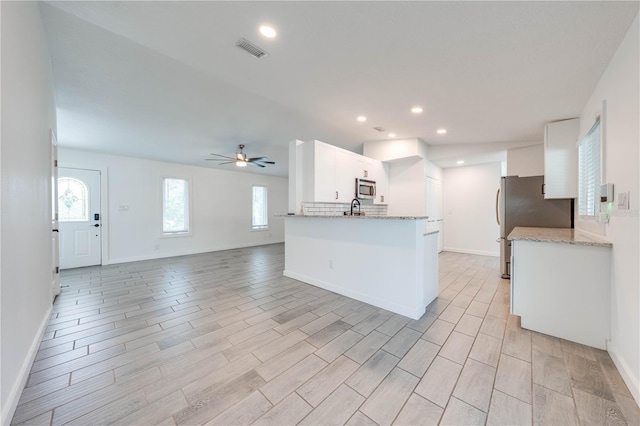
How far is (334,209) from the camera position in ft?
15.1

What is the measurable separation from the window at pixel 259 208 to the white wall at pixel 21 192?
606cm

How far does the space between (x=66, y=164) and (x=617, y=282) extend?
8031 mm

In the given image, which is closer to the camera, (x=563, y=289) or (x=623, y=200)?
(x=623, y=200)

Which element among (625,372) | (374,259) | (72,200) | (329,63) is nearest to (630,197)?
(625,372)

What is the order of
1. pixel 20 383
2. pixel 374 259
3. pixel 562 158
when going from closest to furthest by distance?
pixel 20 383, pixel 374 259, pixel 562 158

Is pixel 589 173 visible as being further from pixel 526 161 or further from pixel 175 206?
pixel 175 206

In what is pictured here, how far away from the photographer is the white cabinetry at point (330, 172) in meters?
4.01

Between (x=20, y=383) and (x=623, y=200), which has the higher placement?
(x=623, y=200)

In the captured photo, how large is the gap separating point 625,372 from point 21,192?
13.3 ft

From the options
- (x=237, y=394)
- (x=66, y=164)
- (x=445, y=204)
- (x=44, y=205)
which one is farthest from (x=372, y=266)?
(x=66, y=164)

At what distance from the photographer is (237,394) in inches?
60.4

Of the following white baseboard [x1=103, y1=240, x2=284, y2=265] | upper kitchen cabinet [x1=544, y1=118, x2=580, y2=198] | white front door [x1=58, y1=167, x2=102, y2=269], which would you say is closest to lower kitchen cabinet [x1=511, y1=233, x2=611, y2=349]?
upper kitchen cabinet [x1=544, y1=118, x2=580, y2=198]

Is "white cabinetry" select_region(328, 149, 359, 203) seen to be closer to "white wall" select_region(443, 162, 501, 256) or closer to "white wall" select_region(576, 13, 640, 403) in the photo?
"white wall" select_region(576, 13, 640, 403)

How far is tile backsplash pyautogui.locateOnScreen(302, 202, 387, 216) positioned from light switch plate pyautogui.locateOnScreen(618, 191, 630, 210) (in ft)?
10.4
